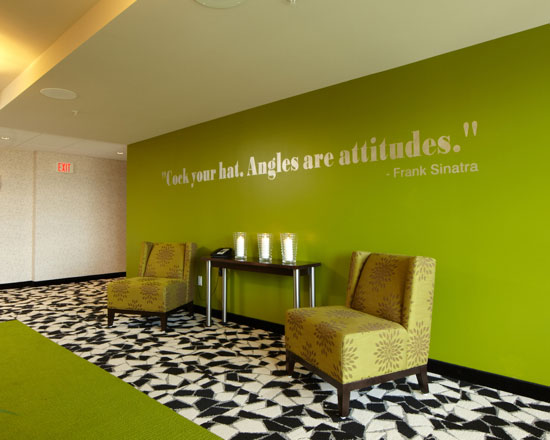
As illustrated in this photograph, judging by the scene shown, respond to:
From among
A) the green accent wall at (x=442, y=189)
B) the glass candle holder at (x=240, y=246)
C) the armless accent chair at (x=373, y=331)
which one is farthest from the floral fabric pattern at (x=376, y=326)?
the glass candle holder at (x=240, y=246)

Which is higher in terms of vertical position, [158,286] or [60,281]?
[158,286]

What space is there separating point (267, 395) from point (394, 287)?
1.20 m

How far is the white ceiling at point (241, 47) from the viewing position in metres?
2.51

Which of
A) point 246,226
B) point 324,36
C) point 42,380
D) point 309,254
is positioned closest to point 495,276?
point 309,254

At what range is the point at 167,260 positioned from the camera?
5.02 metres

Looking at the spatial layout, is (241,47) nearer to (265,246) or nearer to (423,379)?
(265,246)

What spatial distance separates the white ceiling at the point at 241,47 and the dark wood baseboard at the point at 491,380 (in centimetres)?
253

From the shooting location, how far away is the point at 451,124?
3.10m

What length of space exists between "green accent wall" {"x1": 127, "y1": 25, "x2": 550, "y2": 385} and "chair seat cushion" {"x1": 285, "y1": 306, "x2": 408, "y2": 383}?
76 centimetres

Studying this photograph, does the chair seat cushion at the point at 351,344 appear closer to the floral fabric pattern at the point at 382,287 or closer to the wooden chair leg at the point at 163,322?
the floral fabric pattern at the point at 382,287

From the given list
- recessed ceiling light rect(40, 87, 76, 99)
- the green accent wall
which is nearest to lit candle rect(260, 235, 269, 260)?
the green accent wall

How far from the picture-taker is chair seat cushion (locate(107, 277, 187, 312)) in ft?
14.4

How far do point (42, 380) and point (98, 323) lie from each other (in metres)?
1.87

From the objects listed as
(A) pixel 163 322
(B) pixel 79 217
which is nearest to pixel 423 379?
(A) pixel 163 322
